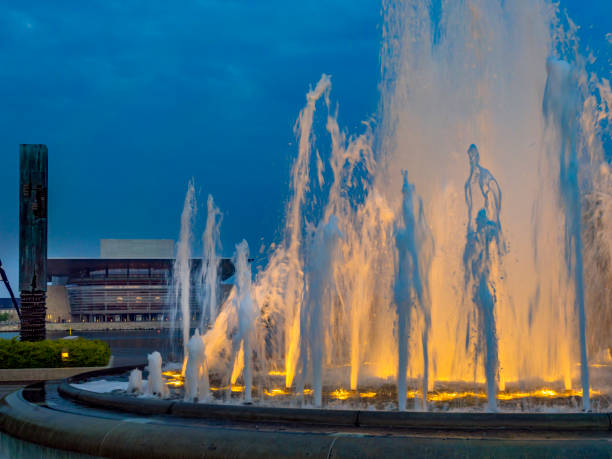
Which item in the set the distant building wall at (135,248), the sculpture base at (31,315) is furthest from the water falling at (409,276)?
the distant building wall at (135,248)

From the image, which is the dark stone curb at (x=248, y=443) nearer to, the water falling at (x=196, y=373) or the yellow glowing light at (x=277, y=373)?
the water falling at (x=196, y=373)

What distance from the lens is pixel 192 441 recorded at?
6.68 metres

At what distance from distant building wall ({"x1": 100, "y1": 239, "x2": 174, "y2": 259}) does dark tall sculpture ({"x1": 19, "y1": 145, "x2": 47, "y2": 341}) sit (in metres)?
59.9

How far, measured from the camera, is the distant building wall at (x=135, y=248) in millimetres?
79688

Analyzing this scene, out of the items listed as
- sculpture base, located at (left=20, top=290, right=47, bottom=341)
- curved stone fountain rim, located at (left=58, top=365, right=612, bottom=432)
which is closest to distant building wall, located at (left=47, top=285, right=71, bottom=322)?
sculpture base, located at (left=20, top=290, right=47, bottom=341)

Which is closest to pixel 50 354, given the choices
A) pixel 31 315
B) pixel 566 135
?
pixel 31 315

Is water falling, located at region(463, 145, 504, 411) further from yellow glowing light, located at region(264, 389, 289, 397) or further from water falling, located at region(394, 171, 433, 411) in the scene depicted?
yellow glowing light, located at region(264, 389, 289, 397)

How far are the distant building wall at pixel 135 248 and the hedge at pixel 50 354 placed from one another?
61.1 m

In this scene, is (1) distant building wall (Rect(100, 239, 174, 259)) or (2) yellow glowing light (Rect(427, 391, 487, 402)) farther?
(1) distant building wall (Rect(100, 239, 174, 259))

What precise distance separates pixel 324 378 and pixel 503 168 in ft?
20.7

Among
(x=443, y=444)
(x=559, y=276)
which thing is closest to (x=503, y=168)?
(x=559, y=276)

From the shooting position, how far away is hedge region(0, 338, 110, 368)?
19188 mm

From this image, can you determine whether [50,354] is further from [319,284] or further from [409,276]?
[409,276]

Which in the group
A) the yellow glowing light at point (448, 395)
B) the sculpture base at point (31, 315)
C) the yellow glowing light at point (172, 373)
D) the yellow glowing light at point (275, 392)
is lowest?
the yellow glowing light at point (172, 373)
